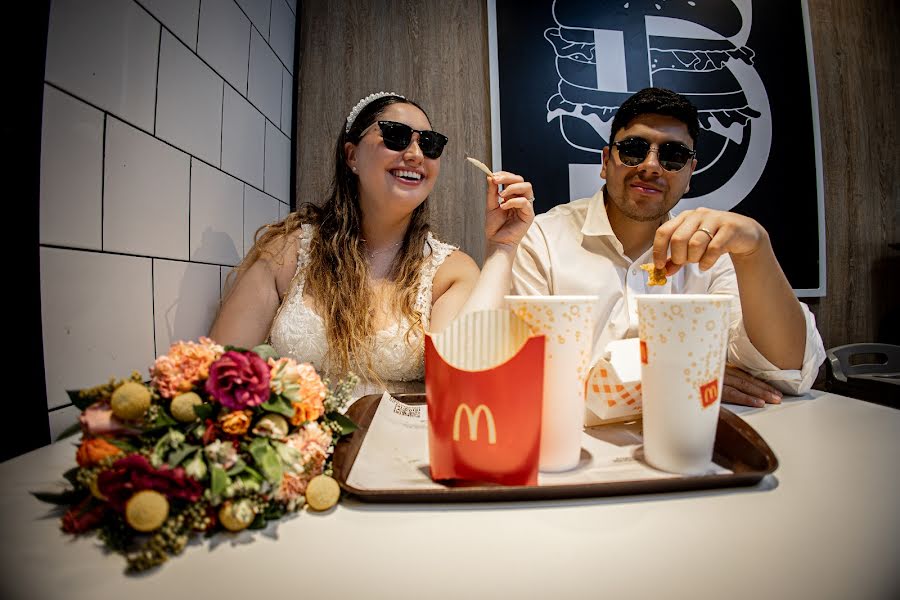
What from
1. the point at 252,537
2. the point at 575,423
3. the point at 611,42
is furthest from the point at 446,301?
the point at 611,42

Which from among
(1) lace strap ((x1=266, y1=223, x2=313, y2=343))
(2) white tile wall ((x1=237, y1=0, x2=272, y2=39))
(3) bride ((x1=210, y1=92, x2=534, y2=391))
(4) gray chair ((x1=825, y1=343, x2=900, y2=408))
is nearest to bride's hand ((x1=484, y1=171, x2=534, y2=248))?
(3) bride ((x1=210, y1=92, x2=534, y2=391))

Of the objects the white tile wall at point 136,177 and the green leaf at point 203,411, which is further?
the white tile wall at point 136,177

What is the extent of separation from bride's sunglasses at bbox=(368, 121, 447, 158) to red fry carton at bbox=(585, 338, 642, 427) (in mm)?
932

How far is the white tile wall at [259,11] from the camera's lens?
1.50 m

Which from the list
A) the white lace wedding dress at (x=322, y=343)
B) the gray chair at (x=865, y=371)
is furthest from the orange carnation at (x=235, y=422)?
the gray chair at (x=865, y=371)

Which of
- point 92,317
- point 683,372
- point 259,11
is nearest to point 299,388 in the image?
point 683,372

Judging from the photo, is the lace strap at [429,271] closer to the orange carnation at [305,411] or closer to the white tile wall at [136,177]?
the white tile wall at [136,177]

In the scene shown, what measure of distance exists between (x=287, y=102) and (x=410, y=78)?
1.79 ft

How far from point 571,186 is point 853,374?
1.54 metres

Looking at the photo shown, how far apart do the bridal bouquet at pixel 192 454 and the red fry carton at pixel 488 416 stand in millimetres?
138

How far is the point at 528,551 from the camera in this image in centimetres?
41

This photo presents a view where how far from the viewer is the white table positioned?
0.36 m

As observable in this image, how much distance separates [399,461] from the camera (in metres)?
0.59

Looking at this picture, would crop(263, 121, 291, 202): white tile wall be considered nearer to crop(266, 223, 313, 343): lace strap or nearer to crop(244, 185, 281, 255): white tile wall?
crop(244, 185, 281, 255): white tile wall
